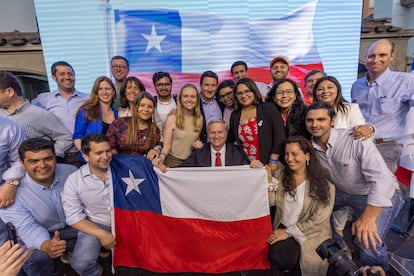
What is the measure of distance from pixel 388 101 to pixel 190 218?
2.83 metres

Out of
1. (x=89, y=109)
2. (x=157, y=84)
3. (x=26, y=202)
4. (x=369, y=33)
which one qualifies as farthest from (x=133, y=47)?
(x=369, y=33)

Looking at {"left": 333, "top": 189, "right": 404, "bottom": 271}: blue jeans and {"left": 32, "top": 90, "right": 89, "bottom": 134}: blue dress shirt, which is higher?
{"left": 32, "top": 90, "right": 89, "bottom": 134}: blue dress shirt

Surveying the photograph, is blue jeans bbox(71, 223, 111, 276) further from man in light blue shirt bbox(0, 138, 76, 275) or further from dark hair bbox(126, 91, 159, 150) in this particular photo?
dark hair bbox(126, 91, 159, 150)

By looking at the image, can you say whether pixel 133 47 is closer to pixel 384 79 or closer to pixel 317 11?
pixel 317 11

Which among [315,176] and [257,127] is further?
[257,127]

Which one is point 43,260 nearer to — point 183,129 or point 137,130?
point 137,130

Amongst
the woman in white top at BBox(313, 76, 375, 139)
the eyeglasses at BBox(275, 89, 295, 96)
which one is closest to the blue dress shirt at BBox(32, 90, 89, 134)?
the eyeglasses at BBox(275, 89, 295, 96)

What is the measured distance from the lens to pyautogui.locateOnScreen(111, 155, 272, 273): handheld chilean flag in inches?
92.7

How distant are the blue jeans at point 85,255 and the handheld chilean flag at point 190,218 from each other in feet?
0.69

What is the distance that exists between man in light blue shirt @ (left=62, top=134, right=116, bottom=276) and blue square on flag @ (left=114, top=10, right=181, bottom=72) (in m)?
3.25

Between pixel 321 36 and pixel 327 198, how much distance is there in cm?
449

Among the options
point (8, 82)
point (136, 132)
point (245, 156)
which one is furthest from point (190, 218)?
point (8, 82)

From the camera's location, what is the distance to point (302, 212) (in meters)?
2.29

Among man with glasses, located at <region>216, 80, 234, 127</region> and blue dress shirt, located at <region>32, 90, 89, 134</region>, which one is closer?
man with glasses, located at <region>216, 80, 234, 127</region>
